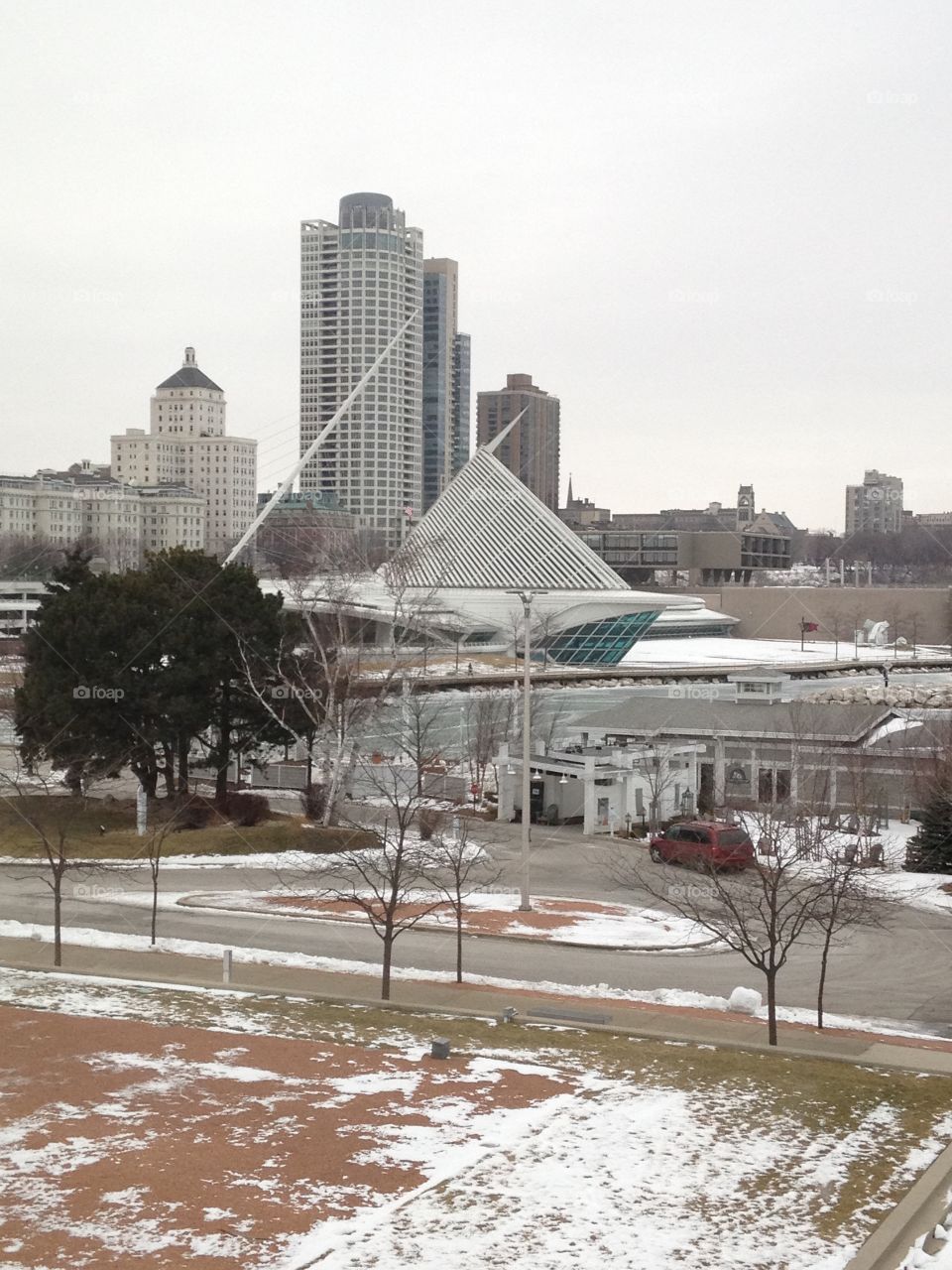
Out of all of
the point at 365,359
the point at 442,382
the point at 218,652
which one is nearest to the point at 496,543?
the point at 218,652

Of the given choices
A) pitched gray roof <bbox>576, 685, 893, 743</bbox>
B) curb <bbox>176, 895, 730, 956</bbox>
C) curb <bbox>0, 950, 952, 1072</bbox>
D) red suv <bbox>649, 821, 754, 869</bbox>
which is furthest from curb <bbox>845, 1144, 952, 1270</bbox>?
pitched gray roof <bbox>576, 685, 893, 743</bbox>

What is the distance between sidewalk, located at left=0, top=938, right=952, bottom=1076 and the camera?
14.5 metres

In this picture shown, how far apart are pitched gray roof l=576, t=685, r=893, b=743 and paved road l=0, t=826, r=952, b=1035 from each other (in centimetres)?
1081

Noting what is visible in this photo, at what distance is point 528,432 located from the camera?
132250 mm

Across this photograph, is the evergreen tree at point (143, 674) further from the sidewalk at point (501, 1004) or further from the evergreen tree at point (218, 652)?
the sidewalk at point (501, 1004)

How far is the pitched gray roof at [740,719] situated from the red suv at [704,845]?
8.66 m

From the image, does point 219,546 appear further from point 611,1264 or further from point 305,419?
point 611,1264

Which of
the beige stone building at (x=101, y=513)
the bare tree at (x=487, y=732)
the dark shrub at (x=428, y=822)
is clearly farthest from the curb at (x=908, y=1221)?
the beige stone building at (x=101, y=513)

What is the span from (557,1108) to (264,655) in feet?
70.2

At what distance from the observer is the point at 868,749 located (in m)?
35.2

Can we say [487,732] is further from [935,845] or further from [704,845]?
[935,845]

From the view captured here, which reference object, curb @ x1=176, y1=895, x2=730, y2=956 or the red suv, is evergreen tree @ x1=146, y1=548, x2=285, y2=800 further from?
the red suv

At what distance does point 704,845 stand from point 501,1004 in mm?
10063

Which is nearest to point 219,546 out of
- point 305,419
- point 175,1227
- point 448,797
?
point 305,419
